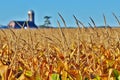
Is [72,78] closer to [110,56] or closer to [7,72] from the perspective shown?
[7,72]

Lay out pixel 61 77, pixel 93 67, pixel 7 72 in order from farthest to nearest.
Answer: pixel 93 67 < pixel 7 72 < pixel 61 77

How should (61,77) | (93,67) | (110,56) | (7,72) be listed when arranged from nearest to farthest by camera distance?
(61,77) → (7,72) → (93,67) → (110,56)

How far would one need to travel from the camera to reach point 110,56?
8.83 feet

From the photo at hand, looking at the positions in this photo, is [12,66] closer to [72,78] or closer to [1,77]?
[1,77]

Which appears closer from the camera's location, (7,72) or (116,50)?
(7,72)

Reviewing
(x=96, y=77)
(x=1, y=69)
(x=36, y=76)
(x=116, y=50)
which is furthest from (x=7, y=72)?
(x=116, y=50)

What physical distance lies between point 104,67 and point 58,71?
11.0 inches

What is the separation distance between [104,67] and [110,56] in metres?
0.60

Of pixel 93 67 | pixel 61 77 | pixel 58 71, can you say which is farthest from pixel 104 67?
pixel 61 77

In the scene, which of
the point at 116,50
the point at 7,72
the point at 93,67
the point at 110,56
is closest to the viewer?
the point at 7,72

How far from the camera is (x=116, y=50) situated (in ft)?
9.48

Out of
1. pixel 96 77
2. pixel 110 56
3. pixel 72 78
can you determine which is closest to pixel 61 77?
pixel 72 78

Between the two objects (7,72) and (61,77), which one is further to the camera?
(7,72)

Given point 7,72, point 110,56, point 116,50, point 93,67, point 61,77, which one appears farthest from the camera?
point 116,50
